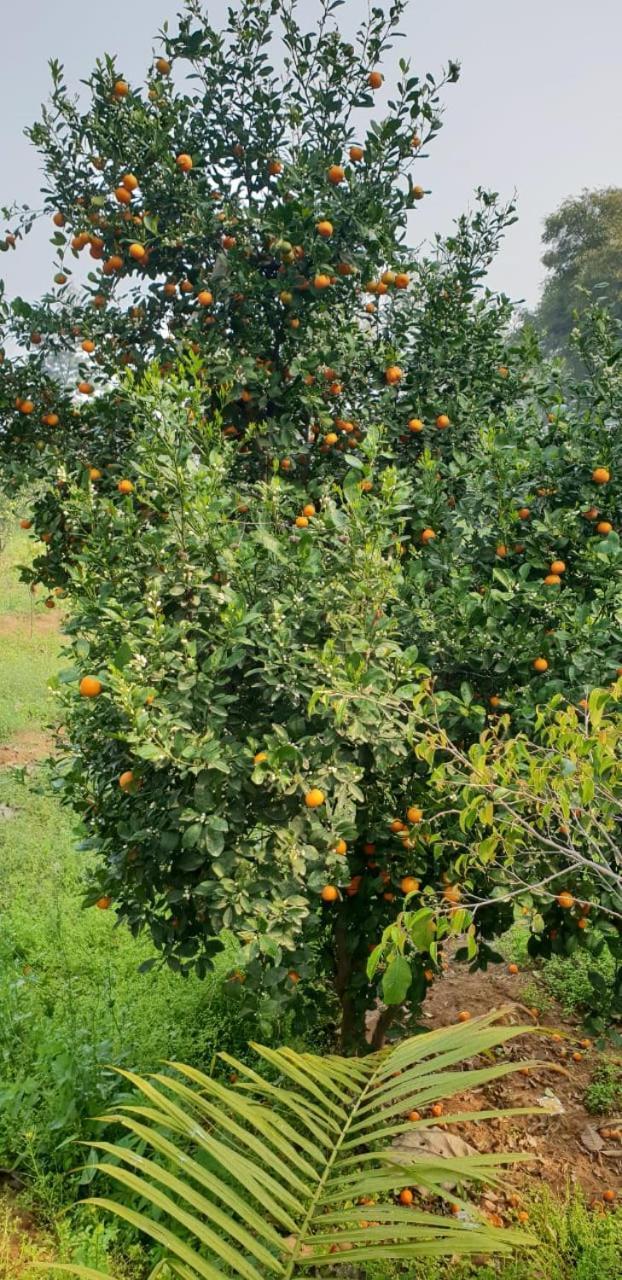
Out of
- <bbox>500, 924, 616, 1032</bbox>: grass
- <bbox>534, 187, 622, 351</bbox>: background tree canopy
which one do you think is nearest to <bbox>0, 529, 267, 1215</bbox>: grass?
<bbox>500, 924, 616, 1032</bbox>: grass

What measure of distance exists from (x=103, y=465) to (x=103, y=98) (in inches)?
A: 52.2

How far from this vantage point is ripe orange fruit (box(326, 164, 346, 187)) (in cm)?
316

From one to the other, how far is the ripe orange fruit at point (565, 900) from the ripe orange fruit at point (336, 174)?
253 centimetres

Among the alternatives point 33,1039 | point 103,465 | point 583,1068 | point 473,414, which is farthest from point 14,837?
point 473,414

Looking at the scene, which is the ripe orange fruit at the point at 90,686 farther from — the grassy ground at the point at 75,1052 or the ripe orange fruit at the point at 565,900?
the ripe orange fruit at the point at 565,900

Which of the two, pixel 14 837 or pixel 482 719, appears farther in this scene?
pixel 14 837

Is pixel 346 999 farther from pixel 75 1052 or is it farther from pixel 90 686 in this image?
pixel 90 686

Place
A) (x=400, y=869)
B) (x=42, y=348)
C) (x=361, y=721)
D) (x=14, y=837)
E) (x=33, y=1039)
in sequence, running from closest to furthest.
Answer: (x=361, y=721) < (x=400, y=869) < (x=33, y=1039) < (x=42, y=348) < (x=14, y=837)

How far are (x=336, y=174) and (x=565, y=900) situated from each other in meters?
2.55

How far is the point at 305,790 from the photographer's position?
2211 millimetres

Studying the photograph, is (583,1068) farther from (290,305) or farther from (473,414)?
(290,305)

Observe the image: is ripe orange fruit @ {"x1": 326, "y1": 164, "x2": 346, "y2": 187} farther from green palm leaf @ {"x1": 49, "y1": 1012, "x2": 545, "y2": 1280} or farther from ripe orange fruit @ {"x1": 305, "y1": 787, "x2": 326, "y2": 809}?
green palm leaf @ {"x1": 49, "y1": 1012, "x2": 545, "y2": 1280}

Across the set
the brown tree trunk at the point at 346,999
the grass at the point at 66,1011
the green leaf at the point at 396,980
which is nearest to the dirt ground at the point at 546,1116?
the brown tree trunk at the point at 346,999

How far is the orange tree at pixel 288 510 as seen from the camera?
2250 mm
